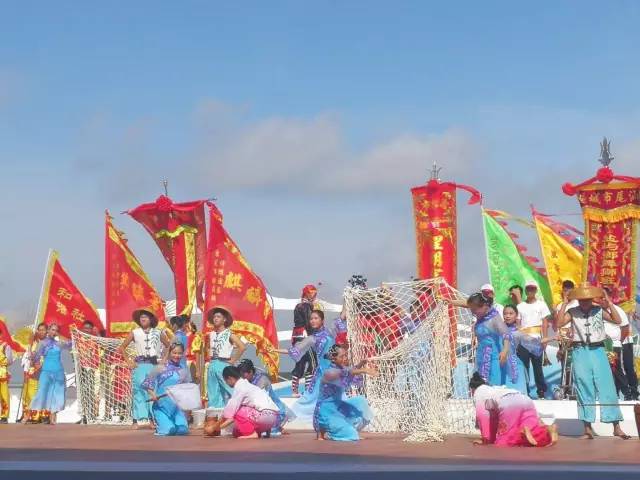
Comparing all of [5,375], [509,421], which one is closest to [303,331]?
[5,375]

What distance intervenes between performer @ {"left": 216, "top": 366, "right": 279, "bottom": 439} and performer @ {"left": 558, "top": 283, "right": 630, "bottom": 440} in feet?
10.3

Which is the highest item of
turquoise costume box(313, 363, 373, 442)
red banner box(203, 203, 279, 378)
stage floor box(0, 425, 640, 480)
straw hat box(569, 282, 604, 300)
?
red banner box(203, 203, 279, 378)

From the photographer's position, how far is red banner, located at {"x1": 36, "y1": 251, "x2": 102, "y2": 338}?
1847 centimetres

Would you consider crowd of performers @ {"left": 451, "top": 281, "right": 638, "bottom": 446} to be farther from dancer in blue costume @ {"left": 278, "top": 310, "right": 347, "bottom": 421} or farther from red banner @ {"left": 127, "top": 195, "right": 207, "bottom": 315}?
red banner @ {"left": 127, "top": 195, "right": 207, "bottom": 315}

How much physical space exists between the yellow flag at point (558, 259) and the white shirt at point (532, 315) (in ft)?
6.72

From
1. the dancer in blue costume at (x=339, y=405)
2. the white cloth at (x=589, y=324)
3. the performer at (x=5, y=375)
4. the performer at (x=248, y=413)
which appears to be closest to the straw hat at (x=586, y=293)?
the white cloth at (x=589, y=324)

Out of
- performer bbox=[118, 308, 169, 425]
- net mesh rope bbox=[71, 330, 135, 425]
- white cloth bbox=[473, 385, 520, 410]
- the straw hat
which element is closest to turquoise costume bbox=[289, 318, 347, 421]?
performer bbox=[118, 308, 169, 425]

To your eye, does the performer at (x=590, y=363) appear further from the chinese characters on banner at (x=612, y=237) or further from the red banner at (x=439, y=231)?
the red banner at (x=439, y=231)

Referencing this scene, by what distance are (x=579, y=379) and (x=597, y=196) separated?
4.06 meters

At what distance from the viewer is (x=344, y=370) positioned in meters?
12.0

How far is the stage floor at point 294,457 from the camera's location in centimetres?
765

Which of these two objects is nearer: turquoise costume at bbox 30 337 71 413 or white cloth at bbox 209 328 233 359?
white cloth at bbox 209 328 233 359

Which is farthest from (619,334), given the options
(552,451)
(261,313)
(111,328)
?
(111,328)

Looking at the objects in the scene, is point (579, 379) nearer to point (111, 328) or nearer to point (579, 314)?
point (579, 314)
